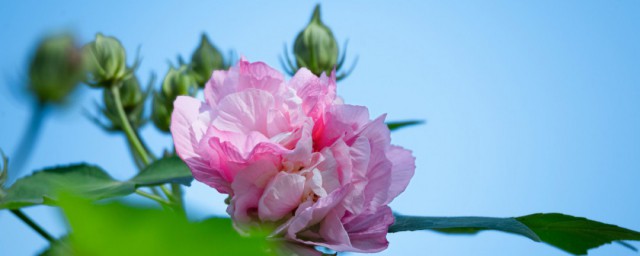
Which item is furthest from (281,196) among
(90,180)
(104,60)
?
(104,60)

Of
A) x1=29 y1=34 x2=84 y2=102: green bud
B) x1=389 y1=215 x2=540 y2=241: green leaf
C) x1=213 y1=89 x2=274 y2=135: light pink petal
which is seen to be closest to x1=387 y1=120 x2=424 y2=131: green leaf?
x1=389 y1=215 x2=540 y2=241: green leaf

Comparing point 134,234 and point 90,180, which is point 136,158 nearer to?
point 90,180

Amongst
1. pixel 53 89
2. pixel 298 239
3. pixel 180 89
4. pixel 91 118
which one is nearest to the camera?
pixel 298 239

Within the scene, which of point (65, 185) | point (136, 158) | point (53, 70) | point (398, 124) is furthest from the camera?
point (53, 70)

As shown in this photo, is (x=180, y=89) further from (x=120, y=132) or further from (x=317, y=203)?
(x=317, y=203)

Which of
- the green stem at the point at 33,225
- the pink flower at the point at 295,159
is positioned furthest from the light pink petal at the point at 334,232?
the green stem at the point at 33,225

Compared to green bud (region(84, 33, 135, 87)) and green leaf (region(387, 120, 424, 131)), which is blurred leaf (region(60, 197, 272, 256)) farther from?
green bud (region(84, 33, 135, 87))

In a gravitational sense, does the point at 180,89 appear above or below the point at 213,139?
above

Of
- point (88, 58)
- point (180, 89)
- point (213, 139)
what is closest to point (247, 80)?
point (213, 139)
